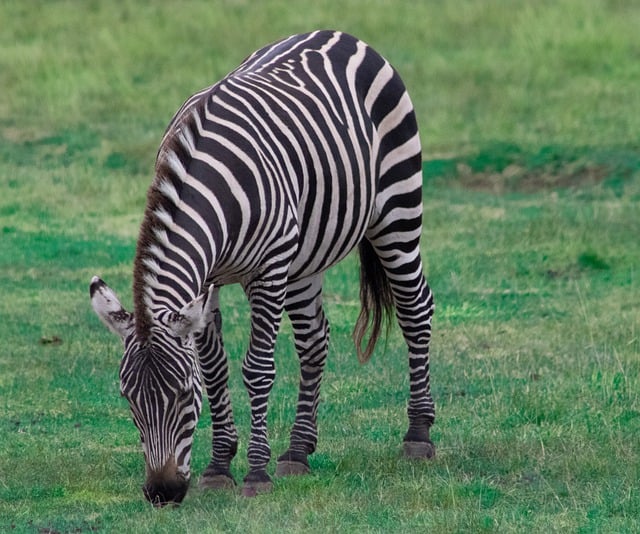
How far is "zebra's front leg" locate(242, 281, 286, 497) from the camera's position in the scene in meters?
6.43

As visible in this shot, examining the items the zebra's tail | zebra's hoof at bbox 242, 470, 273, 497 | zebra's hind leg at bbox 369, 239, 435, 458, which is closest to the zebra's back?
zebra's hind leg at bbox 369, 239, 435, 458

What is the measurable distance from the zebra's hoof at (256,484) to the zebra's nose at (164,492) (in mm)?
795

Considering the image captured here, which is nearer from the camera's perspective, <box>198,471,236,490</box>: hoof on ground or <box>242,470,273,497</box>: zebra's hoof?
<box>242,470,273,497</box>: zebra's hoof

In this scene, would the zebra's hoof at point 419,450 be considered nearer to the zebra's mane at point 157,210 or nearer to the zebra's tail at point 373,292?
the zebra's tail at point 373,292

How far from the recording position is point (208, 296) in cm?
568

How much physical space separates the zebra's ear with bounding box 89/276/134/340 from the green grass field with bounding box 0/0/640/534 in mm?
804

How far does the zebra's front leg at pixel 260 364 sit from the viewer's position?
21.1 feet

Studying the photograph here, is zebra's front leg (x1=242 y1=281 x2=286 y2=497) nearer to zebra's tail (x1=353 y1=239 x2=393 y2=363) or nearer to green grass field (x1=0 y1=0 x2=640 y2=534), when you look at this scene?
green grass field (x1=0 y1=0 x2=640 y2=534)

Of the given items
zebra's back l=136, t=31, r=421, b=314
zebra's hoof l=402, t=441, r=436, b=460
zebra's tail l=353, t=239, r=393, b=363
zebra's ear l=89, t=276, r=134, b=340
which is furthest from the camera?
zebra's tail l=353, t=239, r=393, b=363

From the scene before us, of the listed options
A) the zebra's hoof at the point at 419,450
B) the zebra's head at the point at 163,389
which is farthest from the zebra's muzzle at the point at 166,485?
the zebra's hoof at the point at 419,450

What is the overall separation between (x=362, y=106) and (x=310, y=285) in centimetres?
104

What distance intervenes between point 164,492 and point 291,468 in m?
1.47

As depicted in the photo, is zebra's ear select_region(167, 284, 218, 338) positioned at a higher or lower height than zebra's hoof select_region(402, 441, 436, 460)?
higher

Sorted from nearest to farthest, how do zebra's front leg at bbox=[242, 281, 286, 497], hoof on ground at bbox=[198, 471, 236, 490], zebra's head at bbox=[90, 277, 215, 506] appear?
zebra's head at bbox=[90, 277, 215, 506] < zebra's front leg at bbox=[242, 281, 286, 497] < hoof on ground at bbox=[198, 471, 236, 490]
